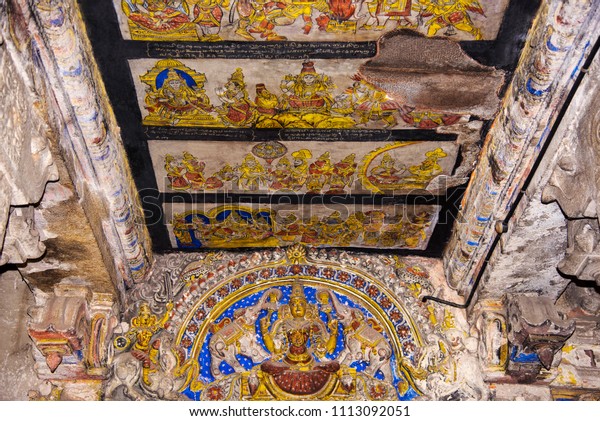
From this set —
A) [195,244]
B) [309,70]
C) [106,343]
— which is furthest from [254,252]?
[309,70]

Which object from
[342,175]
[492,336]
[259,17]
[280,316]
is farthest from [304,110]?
[492,336]

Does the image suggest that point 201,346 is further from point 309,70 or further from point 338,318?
point 309,70

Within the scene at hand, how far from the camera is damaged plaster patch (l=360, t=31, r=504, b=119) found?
5.36 metres

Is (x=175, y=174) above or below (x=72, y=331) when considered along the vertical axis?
above

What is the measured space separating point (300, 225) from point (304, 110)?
1.32m

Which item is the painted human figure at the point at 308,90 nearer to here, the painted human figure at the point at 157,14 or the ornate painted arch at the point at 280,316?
the painted human figure at the point at 157,14

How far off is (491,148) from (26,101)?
10.0 ft

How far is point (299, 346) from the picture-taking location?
258 inches

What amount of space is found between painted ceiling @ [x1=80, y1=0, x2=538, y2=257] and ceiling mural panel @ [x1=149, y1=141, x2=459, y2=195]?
0.01 m

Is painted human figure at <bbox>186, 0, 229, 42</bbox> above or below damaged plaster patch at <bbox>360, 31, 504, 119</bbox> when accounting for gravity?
above

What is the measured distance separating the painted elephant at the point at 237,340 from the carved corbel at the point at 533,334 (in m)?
1.83

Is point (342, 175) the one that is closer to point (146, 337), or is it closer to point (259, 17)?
point (259, 17)

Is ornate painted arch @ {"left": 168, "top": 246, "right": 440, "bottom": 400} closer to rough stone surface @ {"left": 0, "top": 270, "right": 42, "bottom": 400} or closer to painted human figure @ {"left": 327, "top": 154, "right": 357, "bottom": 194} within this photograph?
painted human figure @ {"left": 327, "top": 154, "right": 357, "bottom": 194}

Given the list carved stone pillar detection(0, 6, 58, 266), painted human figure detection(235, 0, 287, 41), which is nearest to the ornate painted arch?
carved stone pillar detection(0, 6, 58, 266)
